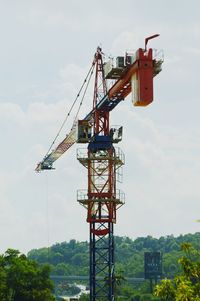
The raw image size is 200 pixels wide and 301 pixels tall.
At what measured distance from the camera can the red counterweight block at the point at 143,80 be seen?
67.4 m

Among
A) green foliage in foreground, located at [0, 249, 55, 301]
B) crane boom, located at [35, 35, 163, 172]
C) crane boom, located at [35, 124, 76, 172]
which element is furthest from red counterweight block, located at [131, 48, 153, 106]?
green foliage in foreground, located at [0, 249, 55, 301]

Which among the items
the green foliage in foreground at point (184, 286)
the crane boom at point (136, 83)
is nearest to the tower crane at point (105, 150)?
the crane boom at point (136, 83)

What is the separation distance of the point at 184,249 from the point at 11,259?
249 ft

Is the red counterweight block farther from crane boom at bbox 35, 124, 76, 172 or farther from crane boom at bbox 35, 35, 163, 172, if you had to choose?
crane boom at bbox 35, 124, 76, 172

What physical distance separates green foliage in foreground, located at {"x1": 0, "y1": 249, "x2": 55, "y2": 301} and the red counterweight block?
39909 millimetres

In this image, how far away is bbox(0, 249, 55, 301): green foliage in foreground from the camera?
9600 centimetres

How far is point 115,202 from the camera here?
81125mm

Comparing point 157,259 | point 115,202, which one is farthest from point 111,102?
point 157,259

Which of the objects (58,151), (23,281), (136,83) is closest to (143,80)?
(136,83)

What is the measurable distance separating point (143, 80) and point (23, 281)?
139ft

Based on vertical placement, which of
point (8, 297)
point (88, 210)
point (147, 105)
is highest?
point (147, 105)

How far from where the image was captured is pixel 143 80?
69.4 meters

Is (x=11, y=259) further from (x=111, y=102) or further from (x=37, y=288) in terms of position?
(x=111, y=102)

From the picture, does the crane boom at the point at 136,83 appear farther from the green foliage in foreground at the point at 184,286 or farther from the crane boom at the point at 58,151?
the green foliage in foreground at the point at 184,286
